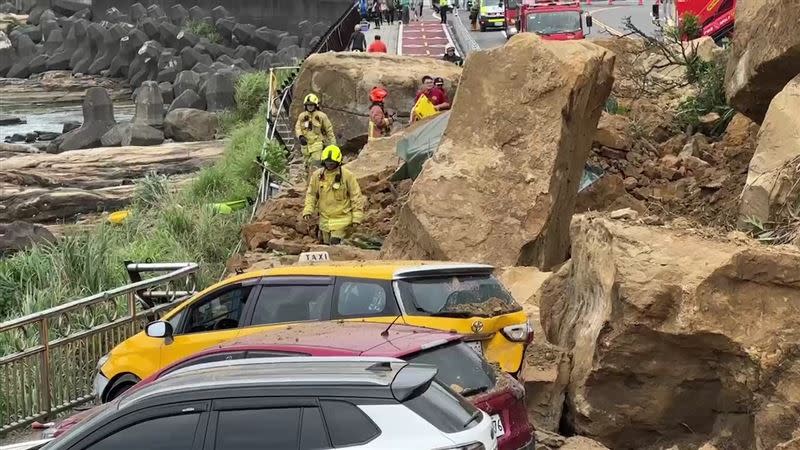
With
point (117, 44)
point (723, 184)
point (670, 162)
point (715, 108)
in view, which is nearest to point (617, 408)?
point (723, 184)

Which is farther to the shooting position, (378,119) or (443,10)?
(443,10)

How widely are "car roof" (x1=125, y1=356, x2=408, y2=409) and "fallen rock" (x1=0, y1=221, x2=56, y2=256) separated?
11.6m

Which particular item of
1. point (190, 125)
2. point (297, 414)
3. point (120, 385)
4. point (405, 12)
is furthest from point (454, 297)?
point (405, 12)

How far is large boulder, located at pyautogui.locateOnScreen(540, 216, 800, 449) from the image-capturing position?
26.2 feet

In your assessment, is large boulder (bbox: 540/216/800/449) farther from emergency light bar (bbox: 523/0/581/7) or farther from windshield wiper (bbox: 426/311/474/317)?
emergency light bar (bbox: 523/0/581/7)

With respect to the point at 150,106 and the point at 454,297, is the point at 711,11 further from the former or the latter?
the point at 454,297

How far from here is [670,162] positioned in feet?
52.1

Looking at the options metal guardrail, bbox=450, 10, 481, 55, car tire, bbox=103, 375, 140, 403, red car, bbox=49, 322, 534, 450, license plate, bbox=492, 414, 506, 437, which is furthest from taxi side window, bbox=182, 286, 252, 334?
metal guardrail, bbox=450, 10, 481, 55

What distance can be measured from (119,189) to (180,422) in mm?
18981

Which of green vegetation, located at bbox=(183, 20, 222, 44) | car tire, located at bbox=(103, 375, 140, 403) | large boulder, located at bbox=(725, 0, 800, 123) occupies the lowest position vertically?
green vegetation, located at bbox=(183, 20, 222, 44)

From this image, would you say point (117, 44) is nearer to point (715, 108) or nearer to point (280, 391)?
point (715, 108)

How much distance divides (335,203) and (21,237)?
613 centimetres

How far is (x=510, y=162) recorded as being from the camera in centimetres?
1290

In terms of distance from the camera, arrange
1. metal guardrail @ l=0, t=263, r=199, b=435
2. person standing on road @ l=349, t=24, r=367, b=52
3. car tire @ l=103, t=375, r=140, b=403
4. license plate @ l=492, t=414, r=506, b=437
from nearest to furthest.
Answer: license plate @ l=492, t=414, r=506, b=437 → car tire @ l=103, t=375, r=140, b=403 → metal guardrail @ l=0, t=263, r=199, b=435 → person standing on road @ l=349, t=24, r=367, b=52
